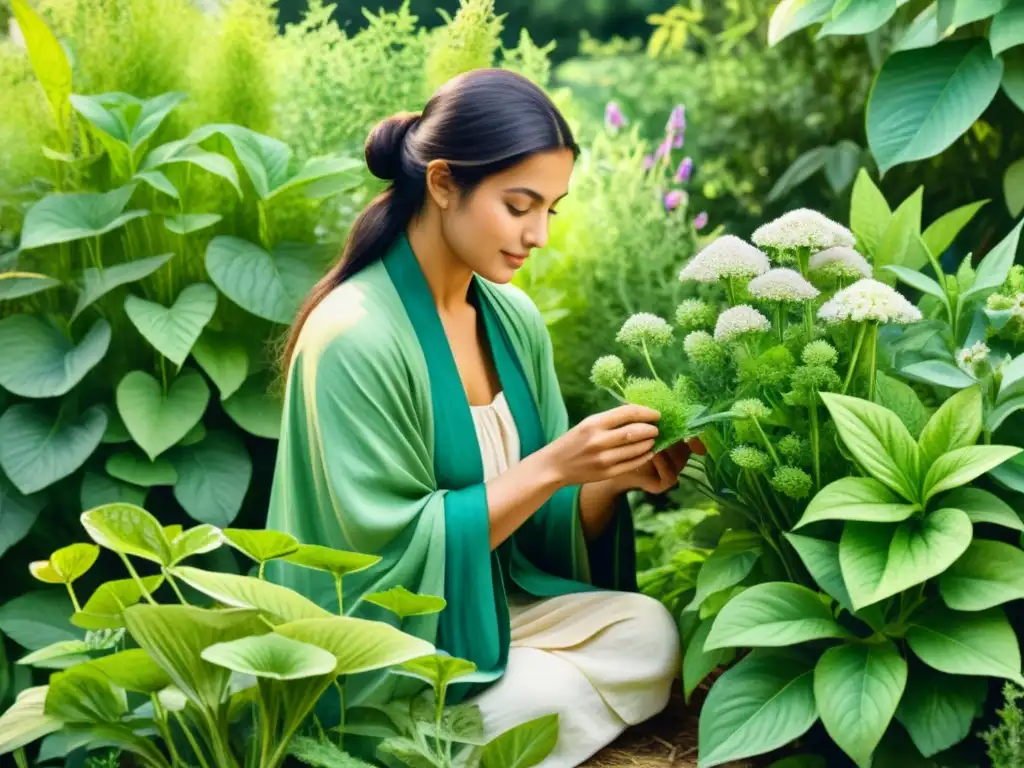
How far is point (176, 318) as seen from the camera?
3.00m

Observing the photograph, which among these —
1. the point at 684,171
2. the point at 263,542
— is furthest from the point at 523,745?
the point at 684,171

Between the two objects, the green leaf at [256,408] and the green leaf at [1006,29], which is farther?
the green leaf at [256,408]

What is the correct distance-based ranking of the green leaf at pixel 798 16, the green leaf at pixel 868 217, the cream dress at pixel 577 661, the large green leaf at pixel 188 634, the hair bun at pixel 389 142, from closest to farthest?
the large green leaf at pixel 188 634, the cream dress at pixel 577 661, the hair bun at pixel 389 142, the green leaf at pixel 868 217, the green leaf at pixel 798 16

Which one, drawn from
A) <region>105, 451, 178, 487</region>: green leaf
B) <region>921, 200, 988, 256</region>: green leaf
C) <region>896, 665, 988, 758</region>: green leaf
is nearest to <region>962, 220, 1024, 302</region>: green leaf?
<region>921, 200, 988, 256</region>: green leaf

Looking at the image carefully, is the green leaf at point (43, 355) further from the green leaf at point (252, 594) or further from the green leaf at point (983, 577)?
the green leaf at point (983, 577)

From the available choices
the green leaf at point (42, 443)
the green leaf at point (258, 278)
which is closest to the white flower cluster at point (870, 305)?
the green leaf at point (258, 278)

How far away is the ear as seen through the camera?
2.41 meters

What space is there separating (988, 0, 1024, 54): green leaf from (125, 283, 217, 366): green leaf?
175 cm

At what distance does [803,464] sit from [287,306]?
4.03 feet

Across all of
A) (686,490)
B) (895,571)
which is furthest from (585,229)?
(895,571)

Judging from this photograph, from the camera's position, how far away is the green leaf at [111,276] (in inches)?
118

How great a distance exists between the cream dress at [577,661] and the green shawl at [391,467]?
0.07 metres

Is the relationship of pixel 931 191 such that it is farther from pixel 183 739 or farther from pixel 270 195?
pixel 183 739

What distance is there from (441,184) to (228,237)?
85cm
